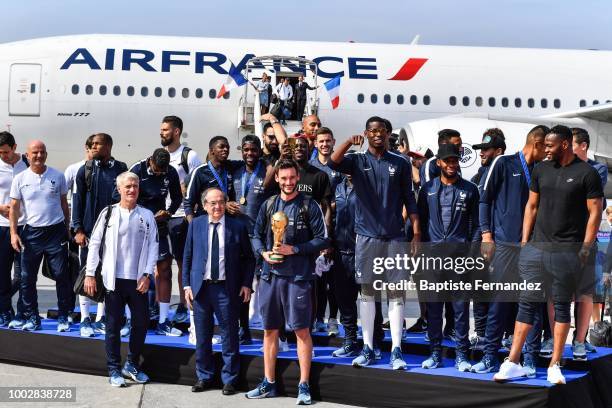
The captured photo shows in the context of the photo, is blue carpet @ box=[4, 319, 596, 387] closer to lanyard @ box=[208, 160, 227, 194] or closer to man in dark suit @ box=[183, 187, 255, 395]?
man in dark suit @ box=[183, 187, 255, 395]

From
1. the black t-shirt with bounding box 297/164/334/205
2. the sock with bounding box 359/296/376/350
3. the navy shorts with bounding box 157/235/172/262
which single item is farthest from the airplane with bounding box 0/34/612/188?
the sock with bounding box 359/296/376/350

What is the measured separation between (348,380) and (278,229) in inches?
51.2

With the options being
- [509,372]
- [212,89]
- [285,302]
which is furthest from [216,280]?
[212,89]

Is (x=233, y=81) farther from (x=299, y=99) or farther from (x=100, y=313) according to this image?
(x=100, y=313)

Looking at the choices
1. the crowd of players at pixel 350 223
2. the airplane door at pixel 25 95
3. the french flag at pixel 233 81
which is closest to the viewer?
the crowd of players at pixel 350 223

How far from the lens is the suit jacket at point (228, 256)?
685cm

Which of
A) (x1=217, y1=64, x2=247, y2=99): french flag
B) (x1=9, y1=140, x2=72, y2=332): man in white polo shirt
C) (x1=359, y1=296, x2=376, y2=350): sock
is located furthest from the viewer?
(x1=217, y1=64, x2=247, y2=99): french flag

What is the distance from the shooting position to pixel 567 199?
6168mm

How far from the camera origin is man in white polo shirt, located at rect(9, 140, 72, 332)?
7.86 m

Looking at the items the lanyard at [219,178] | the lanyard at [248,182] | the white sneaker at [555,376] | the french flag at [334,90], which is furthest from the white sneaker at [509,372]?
the french flag at [334,90]

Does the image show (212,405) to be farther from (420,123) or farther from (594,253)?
(420,123)

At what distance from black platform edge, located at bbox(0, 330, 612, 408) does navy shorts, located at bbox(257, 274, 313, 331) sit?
Answer: 482 millimetres

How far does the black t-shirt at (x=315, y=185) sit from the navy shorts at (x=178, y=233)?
145 centimetres

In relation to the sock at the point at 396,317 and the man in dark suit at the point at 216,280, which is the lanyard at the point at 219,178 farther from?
the sock at the point at 396,317
